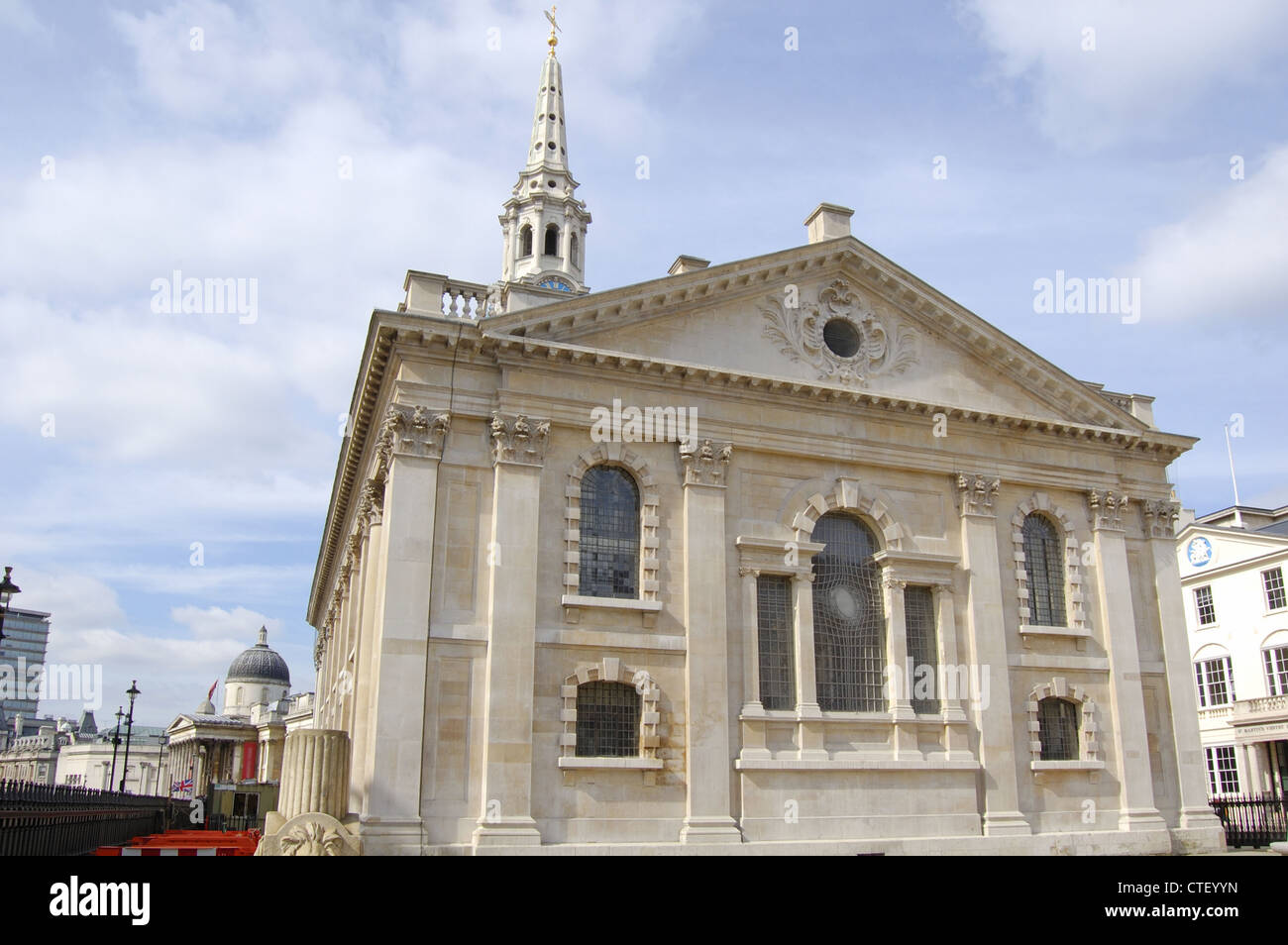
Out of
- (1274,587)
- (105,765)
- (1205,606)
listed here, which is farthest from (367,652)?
(105,765)

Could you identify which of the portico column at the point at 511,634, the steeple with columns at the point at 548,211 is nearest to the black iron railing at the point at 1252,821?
the portico column at the point at 511,634

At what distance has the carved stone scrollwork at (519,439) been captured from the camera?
24141mm

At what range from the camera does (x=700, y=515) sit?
1000 inches

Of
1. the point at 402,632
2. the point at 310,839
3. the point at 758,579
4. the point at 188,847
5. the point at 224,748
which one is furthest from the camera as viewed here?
the point at 224,748

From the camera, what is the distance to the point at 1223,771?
43.5m

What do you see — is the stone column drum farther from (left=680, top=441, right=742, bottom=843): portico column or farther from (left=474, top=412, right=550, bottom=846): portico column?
(left=680, top=441, right=742, bottom=843): portico column

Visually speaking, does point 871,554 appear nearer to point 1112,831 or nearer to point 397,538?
point 1112,831

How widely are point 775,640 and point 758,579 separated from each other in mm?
1534

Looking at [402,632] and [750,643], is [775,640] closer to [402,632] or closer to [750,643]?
[750,643]

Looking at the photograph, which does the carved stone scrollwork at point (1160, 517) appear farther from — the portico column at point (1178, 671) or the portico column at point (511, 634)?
the portico column at point (511, 634)

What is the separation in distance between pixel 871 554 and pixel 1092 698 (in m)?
7.50

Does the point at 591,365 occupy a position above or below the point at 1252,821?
above

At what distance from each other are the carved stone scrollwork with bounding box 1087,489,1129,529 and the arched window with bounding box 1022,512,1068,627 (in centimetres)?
125
